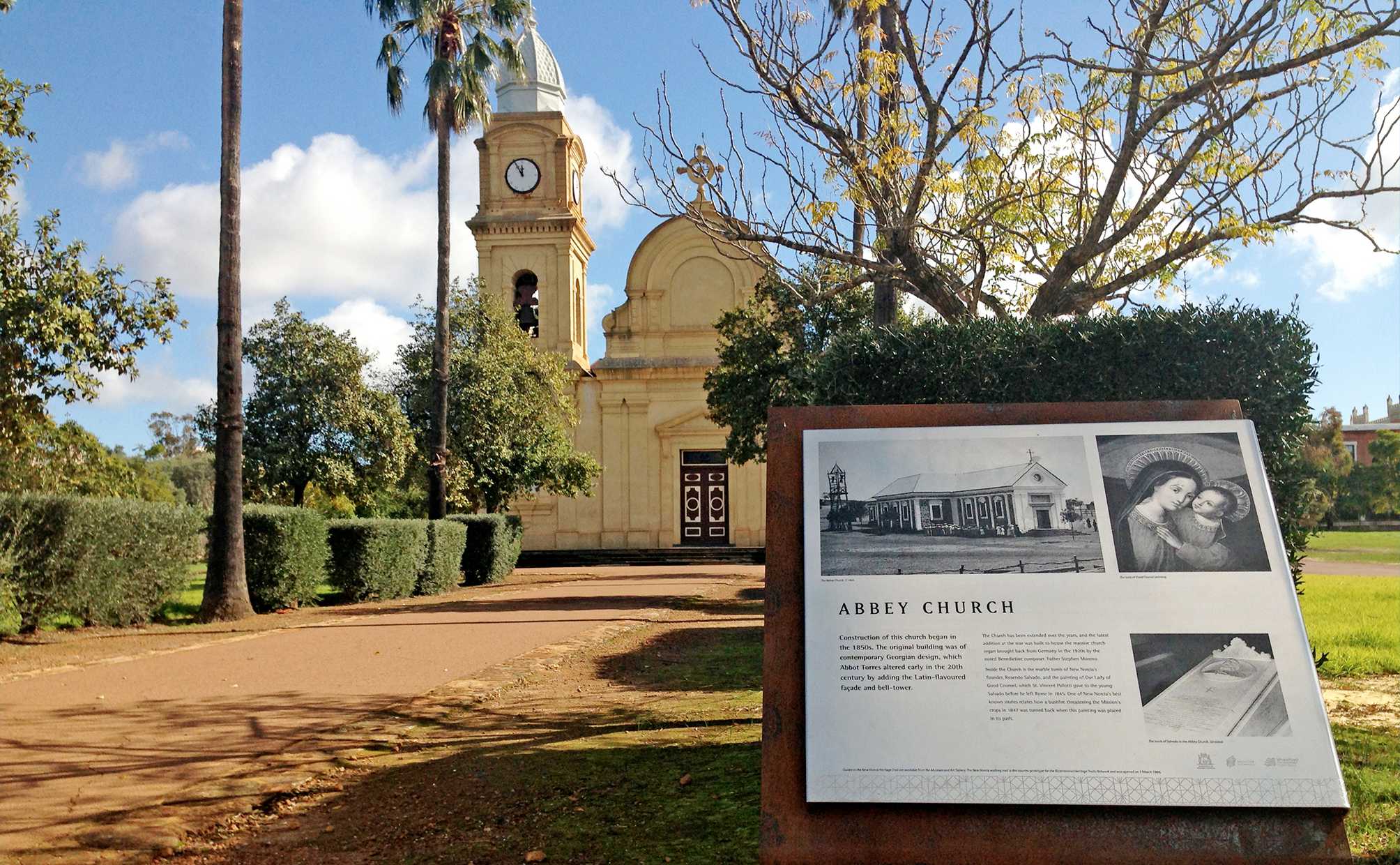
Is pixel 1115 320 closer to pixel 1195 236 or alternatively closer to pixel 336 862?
pixel 1195 236

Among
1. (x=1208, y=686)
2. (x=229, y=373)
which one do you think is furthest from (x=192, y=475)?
(x=1208, y=686)

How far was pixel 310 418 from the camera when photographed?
67.9 feet

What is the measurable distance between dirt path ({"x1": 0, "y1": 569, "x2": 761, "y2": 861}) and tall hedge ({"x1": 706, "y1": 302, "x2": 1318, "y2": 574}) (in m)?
3.96

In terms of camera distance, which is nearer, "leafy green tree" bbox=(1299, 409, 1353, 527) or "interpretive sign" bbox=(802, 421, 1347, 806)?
"interpretive sign" bbox=(802, 421, 1347, 806)

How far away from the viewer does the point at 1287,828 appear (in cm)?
335

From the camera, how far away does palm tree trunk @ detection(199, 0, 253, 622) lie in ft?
48.2

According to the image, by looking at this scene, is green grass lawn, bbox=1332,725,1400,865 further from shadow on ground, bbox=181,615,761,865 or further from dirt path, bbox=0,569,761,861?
dirt path, bbox=0,569,761,861

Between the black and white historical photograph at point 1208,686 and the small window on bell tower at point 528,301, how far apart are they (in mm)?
32297

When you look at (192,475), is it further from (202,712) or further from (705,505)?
(202,712)

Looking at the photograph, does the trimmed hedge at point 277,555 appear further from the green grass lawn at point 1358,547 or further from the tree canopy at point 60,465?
the green grass lawn at point 1358,547

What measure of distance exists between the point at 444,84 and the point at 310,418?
7.25m

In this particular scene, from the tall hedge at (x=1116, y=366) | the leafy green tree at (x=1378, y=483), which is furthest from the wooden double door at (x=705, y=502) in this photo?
the leafy green tree at (x=1378, y=483)

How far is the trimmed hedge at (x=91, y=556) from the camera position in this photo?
11.8m

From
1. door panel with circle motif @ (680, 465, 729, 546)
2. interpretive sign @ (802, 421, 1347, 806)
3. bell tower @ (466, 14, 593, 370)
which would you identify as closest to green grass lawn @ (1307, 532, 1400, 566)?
door panel with circle motif @ (680, 465, 729, 546)
